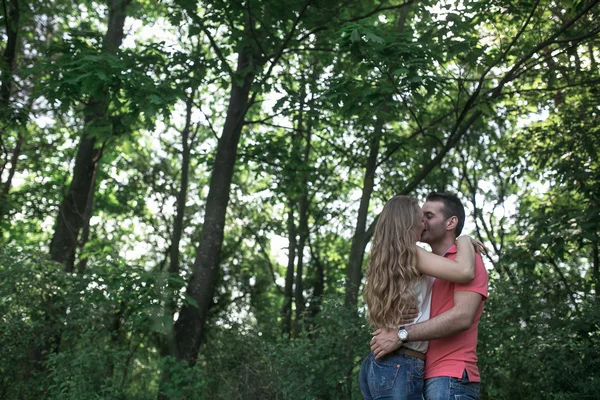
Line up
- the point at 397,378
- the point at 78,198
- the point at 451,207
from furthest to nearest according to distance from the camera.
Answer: the point at 78,198, the point at 451,207, the point at 397,378

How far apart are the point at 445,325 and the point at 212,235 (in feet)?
26.3

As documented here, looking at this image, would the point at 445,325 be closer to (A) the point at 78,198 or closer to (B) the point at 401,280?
(B) the point at 401,280

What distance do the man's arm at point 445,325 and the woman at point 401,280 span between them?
71 mm

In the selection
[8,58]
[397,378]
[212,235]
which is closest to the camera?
[397,378]

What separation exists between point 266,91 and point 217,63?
872mm

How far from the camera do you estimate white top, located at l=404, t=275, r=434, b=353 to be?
3.79 meters

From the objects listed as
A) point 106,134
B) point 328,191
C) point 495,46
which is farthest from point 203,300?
point 328,191

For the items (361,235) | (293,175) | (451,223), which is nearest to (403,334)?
(451,223)

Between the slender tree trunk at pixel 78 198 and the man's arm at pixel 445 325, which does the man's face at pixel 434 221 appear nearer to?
the man's arm at pixel 445 325

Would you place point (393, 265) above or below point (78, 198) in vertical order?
below

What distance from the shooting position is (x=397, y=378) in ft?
12.1

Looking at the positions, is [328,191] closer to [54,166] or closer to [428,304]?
[54,166]

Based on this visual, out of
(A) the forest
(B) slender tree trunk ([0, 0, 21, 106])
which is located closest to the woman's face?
(A) the forest

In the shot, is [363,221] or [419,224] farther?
[363,221]
